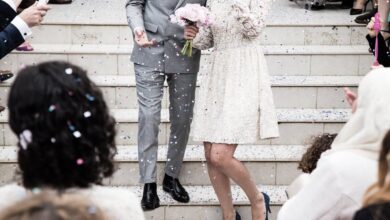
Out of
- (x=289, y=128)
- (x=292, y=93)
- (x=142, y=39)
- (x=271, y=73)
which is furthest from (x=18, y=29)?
(x=271, y=73)

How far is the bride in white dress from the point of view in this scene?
3998 mm

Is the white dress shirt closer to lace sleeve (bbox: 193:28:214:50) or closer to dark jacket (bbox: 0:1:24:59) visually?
dark jacket (bbox: 0:1:24:59)

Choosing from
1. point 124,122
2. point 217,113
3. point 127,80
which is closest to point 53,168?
point 217,113

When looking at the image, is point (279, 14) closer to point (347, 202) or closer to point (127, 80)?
point (127, 80)

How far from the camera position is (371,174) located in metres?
2.11

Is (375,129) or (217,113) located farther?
(217,113)

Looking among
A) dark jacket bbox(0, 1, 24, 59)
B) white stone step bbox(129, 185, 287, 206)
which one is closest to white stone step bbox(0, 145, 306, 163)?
white stone step bbox(129, 185, 287, 206)

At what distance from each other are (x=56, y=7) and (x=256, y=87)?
354 cm

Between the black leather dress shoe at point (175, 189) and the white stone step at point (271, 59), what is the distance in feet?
4.38

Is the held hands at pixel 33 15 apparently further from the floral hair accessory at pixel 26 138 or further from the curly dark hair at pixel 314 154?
the floral hair accessory at pixel 26 138

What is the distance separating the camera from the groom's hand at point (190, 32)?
4086mm

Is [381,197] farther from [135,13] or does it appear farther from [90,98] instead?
[135,13]

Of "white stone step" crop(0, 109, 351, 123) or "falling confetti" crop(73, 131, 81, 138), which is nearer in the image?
"falling confetti" crop(73, 131, 81, 138)

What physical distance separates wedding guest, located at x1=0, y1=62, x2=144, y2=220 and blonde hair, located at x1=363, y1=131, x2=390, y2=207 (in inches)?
26.8
